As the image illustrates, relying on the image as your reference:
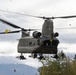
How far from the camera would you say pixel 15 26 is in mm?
72125

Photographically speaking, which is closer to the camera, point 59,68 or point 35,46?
point 35,46

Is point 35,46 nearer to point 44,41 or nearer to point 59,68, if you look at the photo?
point 44,41

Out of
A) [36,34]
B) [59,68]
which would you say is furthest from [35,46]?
[59,68]

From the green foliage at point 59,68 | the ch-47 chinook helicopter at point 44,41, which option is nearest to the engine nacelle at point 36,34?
the ch-47 chinook helicopter at point 44,41

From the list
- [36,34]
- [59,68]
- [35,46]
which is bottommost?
[59,68]

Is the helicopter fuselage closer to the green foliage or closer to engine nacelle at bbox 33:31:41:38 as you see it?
engine nacelle at bbox 33:31:41:38

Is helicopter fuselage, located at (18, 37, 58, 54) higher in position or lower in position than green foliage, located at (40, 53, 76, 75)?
higher

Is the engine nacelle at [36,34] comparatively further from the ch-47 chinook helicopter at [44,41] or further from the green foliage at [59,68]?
the green foliage at [59,68]

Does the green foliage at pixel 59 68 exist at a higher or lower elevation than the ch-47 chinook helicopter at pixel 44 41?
lower

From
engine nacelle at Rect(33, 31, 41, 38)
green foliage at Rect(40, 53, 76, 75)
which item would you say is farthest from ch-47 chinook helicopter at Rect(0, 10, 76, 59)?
green foliage at Rect(40, 53, 76, 75)

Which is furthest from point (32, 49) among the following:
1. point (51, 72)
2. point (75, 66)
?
point (75, 66)

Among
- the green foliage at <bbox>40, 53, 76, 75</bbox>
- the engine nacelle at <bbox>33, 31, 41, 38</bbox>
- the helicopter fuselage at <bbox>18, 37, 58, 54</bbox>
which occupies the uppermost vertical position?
the engine nacelle at <bbox>33, 31, 41, 38</bbox>

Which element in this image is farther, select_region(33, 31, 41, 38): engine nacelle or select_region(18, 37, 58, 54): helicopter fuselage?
select_region(18, 37, 58, 54): helicopter fuselage

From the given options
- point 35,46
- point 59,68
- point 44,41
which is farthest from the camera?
point 59,68
